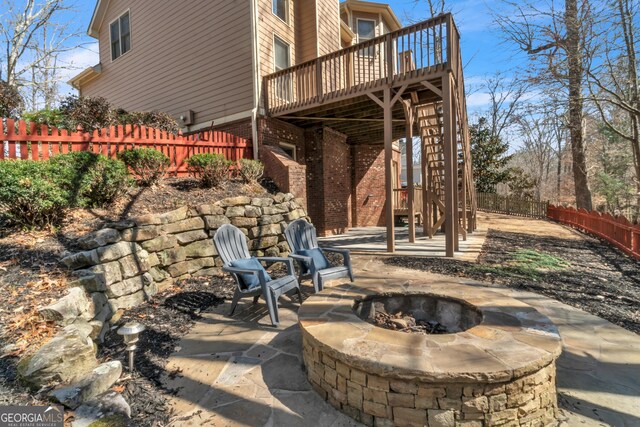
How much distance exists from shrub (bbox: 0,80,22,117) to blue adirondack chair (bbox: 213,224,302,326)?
21.1 ft

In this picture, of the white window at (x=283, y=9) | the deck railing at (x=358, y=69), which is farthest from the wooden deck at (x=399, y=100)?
the white window at (x=283, y=9)

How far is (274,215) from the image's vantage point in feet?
19.7

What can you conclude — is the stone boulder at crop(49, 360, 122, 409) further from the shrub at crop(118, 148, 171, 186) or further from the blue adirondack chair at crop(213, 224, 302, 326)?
the shrub at crop(118, 148, 171, 186)

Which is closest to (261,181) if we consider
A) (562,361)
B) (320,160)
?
(320,160)

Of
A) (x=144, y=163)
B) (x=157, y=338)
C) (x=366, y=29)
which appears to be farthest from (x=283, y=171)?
(x=366, y=29)

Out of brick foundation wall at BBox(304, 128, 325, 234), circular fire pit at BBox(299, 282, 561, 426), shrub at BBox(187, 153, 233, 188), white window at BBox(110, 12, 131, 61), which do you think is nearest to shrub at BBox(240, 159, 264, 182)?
shrub at BBox(187, 153, 233, 188)

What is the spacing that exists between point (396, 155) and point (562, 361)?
37.6 feet

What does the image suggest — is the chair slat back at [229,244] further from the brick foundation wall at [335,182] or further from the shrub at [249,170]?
the brick foundation wall at [335,182]

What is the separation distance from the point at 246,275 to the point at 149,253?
1555 mm

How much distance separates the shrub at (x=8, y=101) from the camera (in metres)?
6.39

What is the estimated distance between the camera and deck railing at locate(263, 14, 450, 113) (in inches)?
240

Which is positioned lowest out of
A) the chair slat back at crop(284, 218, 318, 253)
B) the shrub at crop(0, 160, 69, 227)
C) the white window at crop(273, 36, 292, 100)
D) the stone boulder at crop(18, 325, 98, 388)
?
the stone boulder at crop(18, 325, 98, 388)

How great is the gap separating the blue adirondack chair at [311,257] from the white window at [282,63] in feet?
16.7

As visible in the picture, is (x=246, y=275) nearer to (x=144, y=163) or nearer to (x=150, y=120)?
(x=144, y=163)
